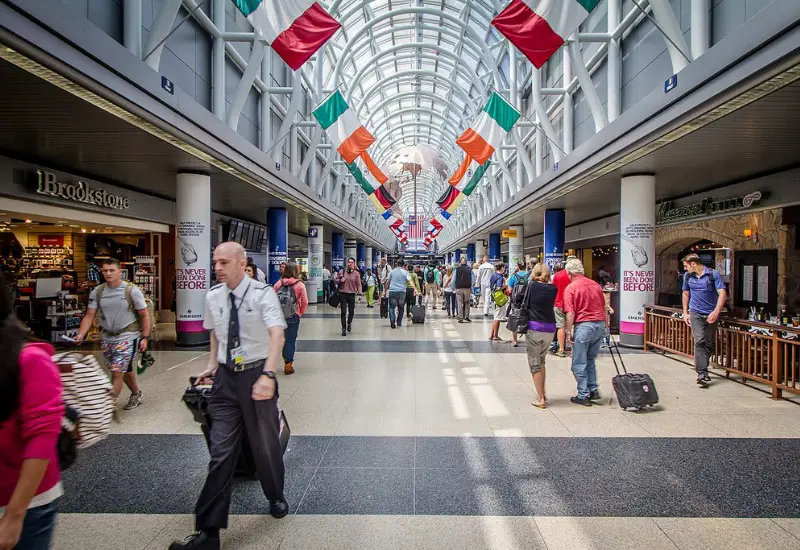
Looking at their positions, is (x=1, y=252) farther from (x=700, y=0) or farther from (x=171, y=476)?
(x=700, y=0)

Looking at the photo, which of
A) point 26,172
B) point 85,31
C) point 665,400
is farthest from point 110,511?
point 26,172

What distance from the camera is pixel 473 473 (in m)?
3.85

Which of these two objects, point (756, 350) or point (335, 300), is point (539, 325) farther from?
point (335, 300)

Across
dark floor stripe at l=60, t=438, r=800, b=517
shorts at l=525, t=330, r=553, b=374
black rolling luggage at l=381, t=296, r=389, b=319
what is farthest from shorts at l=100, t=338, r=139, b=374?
black rolling luggage at l=381, t=296, r=389, b=319

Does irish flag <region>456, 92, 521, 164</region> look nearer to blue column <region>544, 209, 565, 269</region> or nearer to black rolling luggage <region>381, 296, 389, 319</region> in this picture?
black rolling luggage <region>381, 296, 389, 319</region>

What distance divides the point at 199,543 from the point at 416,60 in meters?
33.0

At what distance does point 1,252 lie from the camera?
12570 mm

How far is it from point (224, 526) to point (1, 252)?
44.9 ft

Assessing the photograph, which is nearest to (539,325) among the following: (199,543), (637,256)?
(199,543)

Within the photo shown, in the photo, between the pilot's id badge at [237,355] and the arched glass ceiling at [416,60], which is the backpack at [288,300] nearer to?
the pilot's id badge at [237,355]

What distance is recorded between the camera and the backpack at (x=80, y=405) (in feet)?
5.81

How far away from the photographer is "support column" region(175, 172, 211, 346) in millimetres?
10695

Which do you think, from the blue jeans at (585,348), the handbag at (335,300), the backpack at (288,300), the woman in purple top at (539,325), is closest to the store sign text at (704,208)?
the blue jeans at (585,348)

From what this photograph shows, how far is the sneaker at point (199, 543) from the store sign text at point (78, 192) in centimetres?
992
